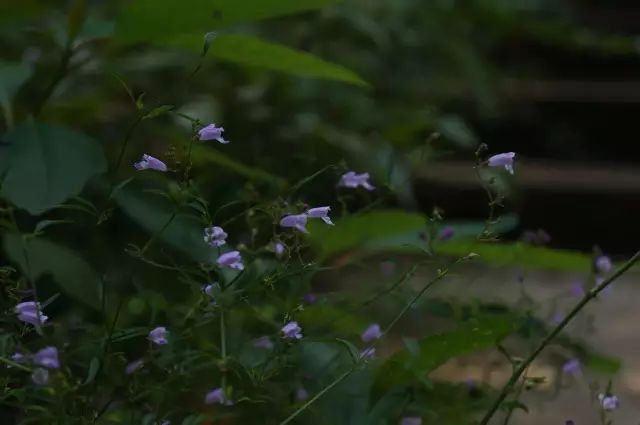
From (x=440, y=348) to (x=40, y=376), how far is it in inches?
11.5

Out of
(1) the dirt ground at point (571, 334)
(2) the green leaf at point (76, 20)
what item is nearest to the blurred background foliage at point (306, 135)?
(2) the green leaf at point (76, 20)

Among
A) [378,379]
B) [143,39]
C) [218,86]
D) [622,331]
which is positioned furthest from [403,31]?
[378,379]

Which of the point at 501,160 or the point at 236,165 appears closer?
the point at 501,160

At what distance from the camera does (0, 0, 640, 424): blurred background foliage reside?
87cm

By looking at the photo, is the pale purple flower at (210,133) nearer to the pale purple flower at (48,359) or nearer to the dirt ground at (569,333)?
the pale purple flower at (48,359)

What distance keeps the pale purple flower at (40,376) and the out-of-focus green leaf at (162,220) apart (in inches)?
9.3

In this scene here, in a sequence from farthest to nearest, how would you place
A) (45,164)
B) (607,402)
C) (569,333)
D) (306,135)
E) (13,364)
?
(306,135) < (569,333) < (45,164) < (607,402) < (13,364)

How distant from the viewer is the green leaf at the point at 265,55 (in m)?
0.93

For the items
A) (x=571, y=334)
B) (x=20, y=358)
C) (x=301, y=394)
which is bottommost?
(x=571, y=334)

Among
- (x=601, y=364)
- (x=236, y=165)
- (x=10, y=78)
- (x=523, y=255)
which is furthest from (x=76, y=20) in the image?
(x=601, y=364)

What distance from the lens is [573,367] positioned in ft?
3.18

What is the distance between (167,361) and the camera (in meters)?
0.78

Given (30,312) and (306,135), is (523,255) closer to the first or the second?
(30,312)

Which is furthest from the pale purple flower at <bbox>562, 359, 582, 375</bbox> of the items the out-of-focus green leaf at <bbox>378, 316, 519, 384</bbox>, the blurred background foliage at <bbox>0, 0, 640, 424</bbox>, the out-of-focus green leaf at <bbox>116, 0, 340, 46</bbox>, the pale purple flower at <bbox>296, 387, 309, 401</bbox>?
the out-of-focus green leaf at <bbox>116, 0, 340, 46</bbox>
